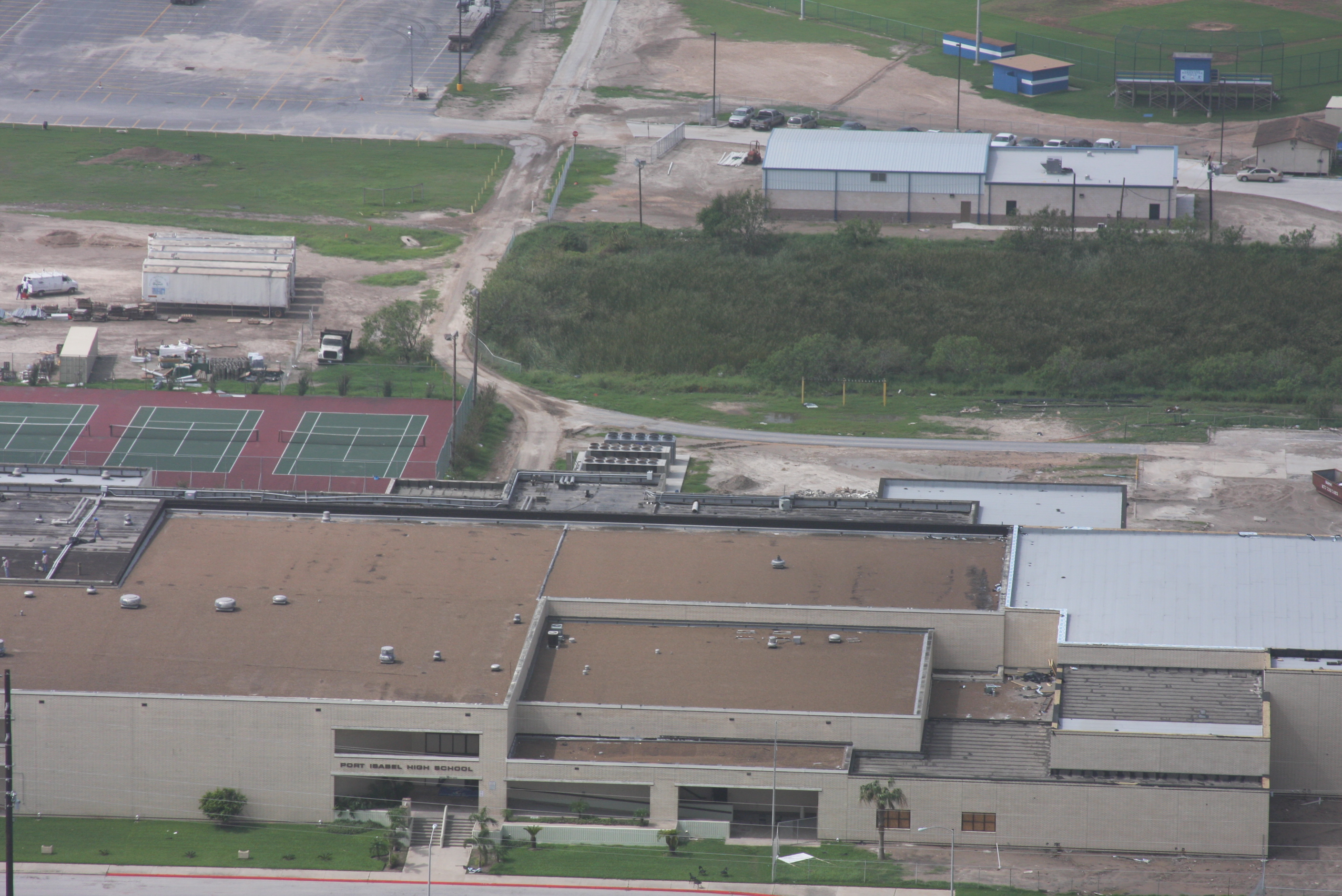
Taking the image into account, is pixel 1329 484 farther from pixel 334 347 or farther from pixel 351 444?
pixel 334 347

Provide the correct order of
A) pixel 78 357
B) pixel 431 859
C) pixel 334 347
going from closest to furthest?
pixel 431 859
pixel 78 357
pixel 334 347

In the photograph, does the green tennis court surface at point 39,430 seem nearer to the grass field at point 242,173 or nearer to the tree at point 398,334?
the tree at point 398,334

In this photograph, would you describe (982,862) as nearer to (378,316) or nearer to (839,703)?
(839,703)

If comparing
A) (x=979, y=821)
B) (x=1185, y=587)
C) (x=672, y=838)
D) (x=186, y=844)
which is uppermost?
(x=1185, y=587)

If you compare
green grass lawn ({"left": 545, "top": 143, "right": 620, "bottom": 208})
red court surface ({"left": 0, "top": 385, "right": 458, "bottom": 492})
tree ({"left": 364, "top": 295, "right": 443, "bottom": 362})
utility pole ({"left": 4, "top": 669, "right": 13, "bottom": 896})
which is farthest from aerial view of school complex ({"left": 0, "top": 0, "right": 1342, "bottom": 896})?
utility pole ({"left": 4, "top": 669, "right": 13, "bottom": 896})

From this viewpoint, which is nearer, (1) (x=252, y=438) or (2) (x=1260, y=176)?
(1) (x=252, y=438)

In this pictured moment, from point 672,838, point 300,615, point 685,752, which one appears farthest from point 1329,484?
point 300,615
